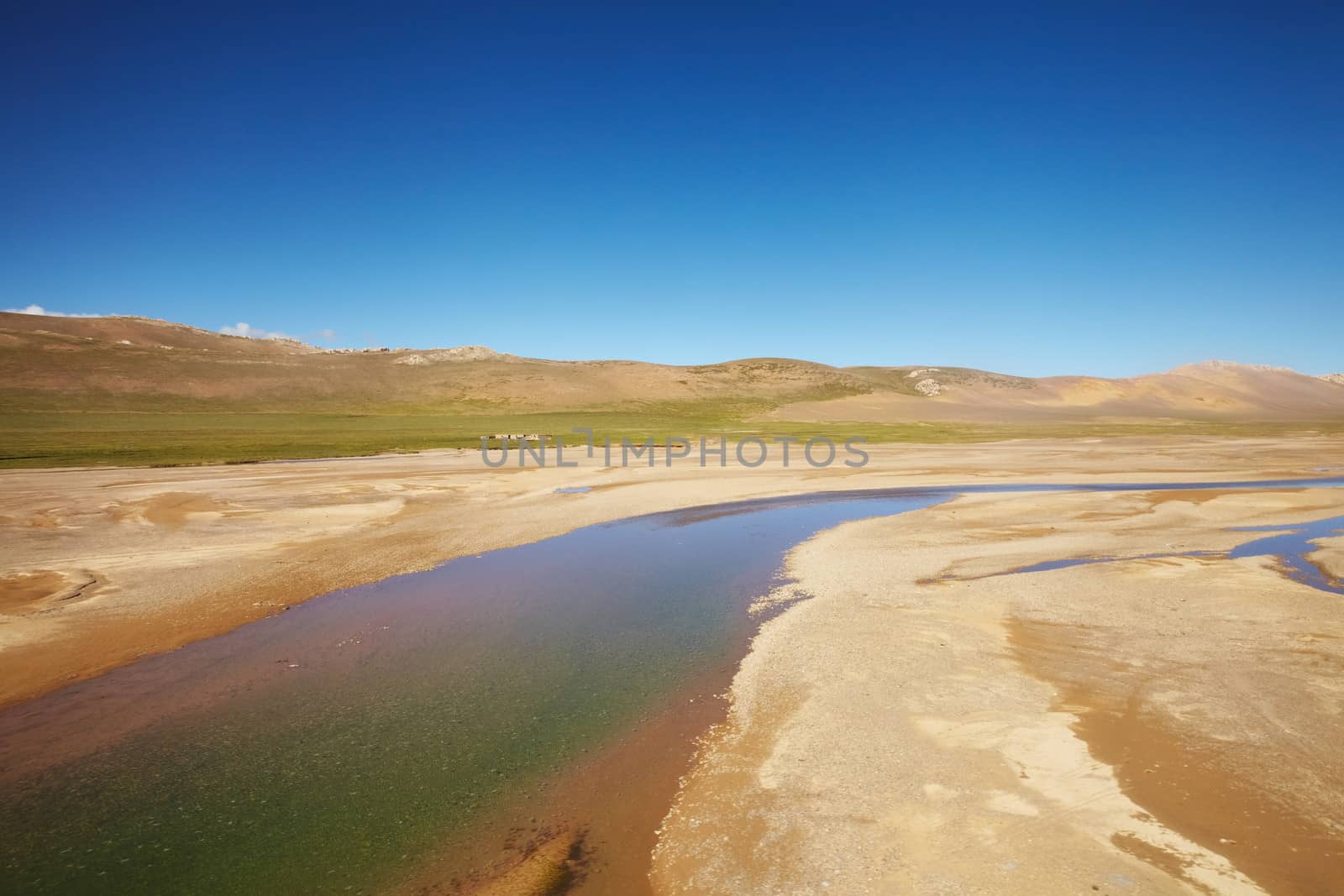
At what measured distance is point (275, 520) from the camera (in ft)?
70.9

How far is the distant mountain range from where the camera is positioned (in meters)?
99.6

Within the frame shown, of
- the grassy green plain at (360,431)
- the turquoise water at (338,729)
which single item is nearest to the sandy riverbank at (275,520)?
the turquoise water at (338,729)

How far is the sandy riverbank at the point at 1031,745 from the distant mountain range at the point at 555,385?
86.3 metres

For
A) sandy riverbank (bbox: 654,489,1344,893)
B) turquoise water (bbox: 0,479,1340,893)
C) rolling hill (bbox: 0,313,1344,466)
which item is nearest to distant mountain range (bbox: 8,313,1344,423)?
rolling hill (bbox: 0,313,1344,466)

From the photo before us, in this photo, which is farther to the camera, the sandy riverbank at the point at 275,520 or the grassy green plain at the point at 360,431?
the grassy green plain at the point at 360,431

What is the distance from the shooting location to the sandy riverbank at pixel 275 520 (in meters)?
12.2

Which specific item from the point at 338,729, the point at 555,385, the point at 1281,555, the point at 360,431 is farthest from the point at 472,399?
the point at 338,729

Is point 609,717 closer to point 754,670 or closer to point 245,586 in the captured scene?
point 754,670

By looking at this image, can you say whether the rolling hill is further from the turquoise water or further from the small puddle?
the small puddle

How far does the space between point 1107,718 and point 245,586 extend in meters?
15.8

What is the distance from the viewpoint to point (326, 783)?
709 centimetres

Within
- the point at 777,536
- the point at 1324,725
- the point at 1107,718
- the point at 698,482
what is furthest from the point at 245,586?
the point at 698,482

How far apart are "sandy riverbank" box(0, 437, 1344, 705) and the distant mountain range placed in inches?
2440

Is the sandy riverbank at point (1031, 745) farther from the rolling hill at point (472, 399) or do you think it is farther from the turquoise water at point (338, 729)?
the rolling hill at point (472, 399)
